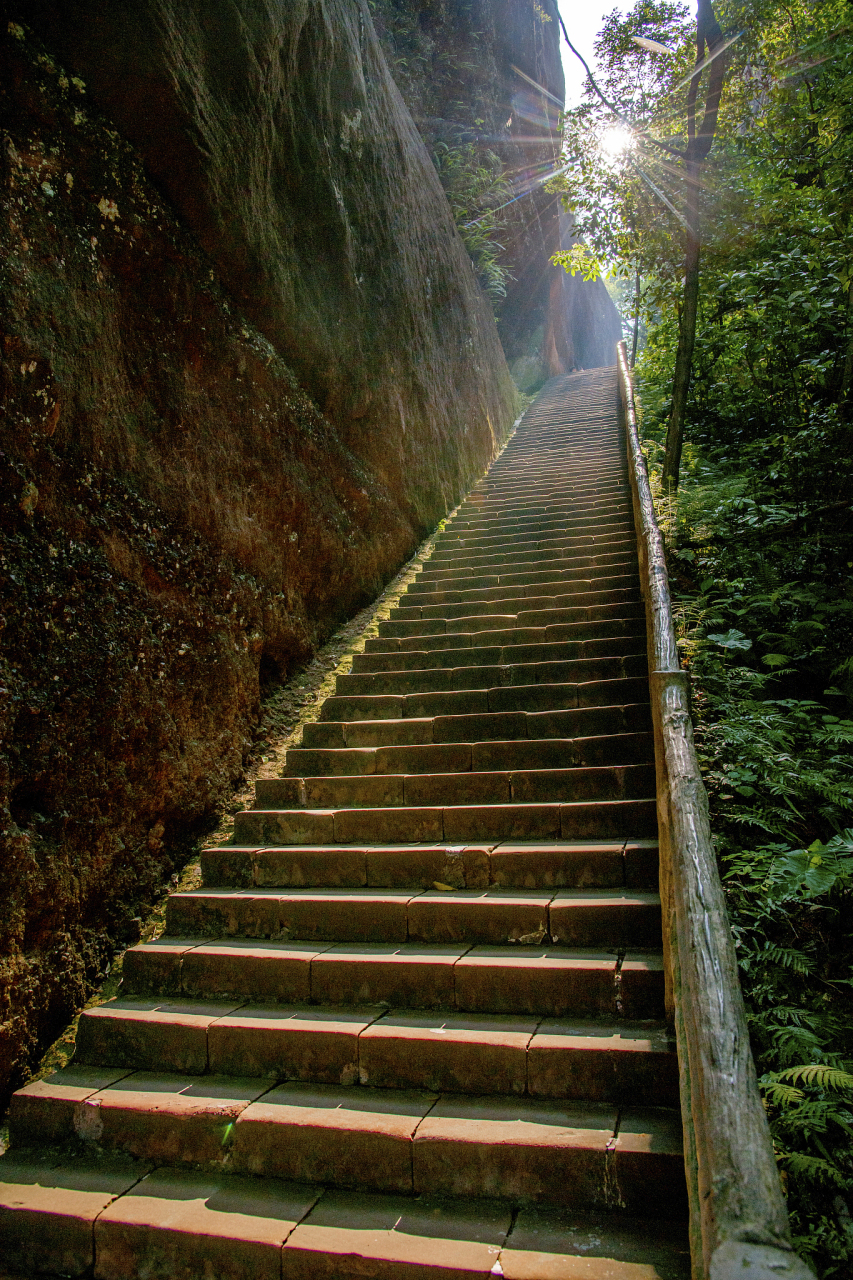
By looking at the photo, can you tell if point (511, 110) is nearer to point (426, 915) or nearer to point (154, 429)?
point (154, 429)

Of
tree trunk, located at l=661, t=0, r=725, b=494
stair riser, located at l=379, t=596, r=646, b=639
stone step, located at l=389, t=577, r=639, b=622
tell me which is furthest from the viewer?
tree trunk, located at l=661, t=0, r=725, b=494

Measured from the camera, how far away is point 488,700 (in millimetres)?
Answer: 5164

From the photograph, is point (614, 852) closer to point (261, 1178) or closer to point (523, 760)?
point (523, 760)

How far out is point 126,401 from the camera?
408 cm

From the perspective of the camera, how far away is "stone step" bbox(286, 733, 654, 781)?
4289mm

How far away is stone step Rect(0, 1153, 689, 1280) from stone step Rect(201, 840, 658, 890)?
141 centimetres

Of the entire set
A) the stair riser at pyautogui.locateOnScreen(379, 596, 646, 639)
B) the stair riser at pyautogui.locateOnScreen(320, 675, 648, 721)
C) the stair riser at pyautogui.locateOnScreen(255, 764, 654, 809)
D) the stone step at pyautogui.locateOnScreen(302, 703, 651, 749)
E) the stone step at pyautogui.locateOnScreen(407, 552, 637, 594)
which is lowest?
the stair riser at pyautogui.locateOnScreen(255, 764, 654, 809)

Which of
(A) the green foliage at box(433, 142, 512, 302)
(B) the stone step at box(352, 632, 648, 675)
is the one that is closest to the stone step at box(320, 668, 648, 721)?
(B) the stone step at box(352, 632, 648, 675)

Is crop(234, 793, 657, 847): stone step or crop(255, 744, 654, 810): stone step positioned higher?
crop(255, 744, 654, 810): stone step

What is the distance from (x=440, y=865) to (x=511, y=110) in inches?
842

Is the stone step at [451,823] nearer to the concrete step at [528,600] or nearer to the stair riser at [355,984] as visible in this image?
the stair riser at [355,984]

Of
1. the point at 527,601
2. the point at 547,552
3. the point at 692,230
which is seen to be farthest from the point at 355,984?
the point at 692,230

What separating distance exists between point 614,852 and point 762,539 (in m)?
3.53

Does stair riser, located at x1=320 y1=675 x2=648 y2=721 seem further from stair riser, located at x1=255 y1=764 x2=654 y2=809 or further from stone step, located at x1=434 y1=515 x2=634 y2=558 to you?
stone step, located at x1=434 y1=515 x2=634 y2=558
